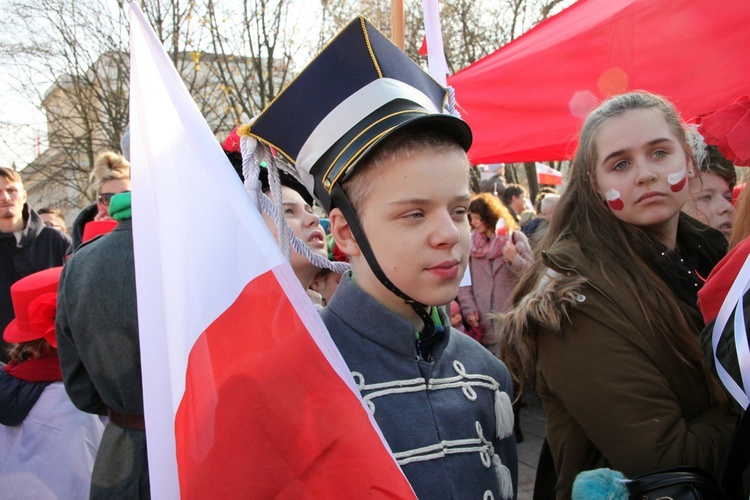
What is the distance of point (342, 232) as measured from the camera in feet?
4.70

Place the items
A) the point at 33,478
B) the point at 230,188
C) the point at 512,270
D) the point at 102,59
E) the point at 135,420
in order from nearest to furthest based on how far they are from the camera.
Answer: the point at 230,188 → the point at 135,420 → the point at 33,478 → the point at 512,270 → the point at 102,59

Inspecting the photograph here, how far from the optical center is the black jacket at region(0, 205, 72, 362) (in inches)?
196

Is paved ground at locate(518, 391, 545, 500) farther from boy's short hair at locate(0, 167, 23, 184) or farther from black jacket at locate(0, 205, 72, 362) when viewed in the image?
boy's short hair at locate(0, 167, 23, 184)

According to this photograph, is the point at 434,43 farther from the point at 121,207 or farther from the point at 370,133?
the point at 370,133

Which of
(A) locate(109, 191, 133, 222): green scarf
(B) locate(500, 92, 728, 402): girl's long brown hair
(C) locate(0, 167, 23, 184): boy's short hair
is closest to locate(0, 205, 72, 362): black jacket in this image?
(C) locate(0, 167, 23, 184): boy's short hair

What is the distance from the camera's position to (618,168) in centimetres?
194

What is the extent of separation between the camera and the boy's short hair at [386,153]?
1.35 metres

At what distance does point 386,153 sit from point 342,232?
208 mm

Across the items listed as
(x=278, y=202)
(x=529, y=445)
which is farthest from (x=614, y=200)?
(x=529, y=445)

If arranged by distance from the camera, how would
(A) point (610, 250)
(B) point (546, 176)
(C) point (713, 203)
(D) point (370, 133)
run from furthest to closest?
(B) point (546, 176)
(C) point (713, 203)
(A) point (610, 250)
(D) point (370, 133)

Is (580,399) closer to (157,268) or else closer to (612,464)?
(612,464)

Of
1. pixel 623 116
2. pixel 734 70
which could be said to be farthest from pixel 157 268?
pixel 734 70

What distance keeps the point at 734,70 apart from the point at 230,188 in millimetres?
2619

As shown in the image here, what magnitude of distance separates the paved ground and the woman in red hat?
2742 mm
